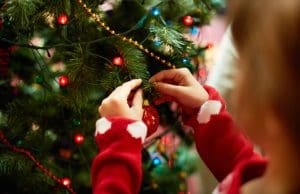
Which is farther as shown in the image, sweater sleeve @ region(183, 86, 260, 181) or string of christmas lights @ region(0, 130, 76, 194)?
string of christmas lights @ region(0, 130, 76, 194)

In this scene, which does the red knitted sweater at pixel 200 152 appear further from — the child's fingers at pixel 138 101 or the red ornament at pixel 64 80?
the red ornament at pixel 64 80

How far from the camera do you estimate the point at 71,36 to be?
1087 mm

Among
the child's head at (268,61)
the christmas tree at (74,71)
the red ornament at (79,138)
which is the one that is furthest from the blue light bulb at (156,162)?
the child's head at (268,61)

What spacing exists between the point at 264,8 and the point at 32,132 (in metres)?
0.66

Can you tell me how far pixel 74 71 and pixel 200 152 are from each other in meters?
0.28

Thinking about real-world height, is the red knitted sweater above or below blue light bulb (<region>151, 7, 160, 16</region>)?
below

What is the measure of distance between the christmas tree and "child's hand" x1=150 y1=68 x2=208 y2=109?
0.03 meters

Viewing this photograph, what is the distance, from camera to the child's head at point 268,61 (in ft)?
2.15

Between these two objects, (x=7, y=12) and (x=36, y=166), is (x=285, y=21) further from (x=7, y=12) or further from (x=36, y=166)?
(x=36, y=166)

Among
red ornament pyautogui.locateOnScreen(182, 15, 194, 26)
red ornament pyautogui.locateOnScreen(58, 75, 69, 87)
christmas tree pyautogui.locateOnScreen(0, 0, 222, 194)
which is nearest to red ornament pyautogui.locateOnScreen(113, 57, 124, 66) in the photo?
christmas tree pyautogui.locateOnScreen(0, 0, 222, 194)

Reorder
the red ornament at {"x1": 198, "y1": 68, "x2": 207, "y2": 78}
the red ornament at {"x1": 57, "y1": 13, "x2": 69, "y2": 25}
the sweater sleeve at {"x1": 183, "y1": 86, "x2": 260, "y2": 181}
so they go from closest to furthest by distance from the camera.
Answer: the sweater sleeve at {"x1": 183, "y1": 86, "x2": 260, "y2": 181} < the red ornament at {"x1": 57, "y1": 13, "x2": 69, "y2": 25} < the red ornament at {"x1": 198, "y1": 68, "x2": 207, "y2": 78}

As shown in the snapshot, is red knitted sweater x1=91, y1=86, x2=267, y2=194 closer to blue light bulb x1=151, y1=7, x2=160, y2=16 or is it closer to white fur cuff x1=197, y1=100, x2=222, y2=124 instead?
white fur cuff x1=197, y1=100, x2=222, y2=124

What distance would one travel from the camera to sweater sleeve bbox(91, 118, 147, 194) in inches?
32.8

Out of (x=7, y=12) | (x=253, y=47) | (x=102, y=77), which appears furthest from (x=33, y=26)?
(x=253, y=47)
